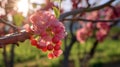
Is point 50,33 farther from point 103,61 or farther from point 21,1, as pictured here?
point 103,61

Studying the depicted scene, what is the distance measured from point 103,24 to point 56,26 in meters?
5.67

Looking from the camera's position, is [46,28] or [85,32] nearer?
[46,28]

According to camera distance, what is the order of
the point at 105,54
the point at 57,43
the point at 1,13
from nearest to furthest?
1. the point at 57,43
2. the point at 1,13
3. the point at 105,54

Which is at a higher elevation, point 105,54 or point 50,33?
point 50,33

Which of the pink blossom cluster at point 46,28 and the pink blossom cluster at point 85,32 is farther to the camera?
the pink blossom cluster at point 85,32

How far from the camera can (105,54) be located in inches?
567

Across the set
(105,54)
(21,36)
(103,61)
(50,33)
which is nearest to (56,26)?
(50,33)

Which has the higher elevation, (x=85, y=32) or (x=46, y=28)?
Answer: (x=46, y=28)

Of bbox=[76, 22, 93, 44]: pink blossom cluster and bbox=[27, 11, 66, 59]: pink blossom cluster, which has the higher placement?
bbox=[27, 11, 66, 59]: pink blossom cluster

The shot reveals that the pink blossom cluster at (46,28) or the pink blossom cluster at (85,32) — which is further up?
the pink blossom cluster at (46,28)

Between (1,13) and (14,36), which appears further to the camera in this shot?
(1,13)

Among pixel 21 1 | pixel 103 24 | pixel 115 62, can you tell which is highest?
pixel 21 1

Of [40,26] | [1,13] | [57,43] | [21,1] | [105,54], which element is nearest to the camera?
[40,26]

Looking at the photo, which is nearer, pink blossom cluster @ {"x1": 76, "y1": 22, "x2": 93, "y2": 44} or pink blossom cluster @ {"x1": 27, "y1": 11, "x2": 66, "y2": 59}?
pink blossom cluster @ {"x1": 27, "y1": 11, "x2": 66, "y2": 59}
